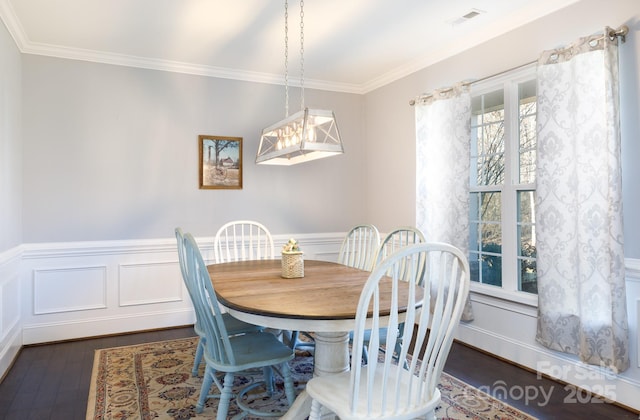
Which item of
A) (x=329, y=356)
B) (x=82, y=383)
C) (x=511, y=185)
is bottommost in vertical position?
(x=82, y=383)

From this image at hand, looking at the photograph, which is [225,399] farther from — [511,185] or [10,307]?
[511,185]

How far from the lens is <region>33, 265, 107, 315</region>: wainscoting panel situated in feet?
11.8

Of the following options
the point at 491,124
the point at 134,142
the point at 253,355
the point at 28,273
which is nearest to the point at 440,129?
the point at 491,124

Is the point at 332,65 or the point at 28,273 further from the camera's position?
the point at 332,65

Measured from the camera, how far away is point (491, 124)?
11.1 feet

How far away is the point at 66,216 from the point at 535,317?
383cm

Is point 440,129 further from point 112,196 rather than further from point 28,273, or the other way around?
point 28,273

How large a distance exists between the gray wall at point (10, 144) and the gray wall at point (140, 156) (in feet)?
0.47

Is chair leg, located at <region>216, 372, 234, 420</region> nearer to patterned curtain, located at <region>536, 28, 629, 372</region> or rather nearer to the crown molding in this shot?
patterned curtain, located at <region>536, 28, 629, 372</region>

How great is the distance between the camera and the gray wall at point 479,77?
2416 mm

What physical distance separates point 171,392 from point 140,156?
222 centimetres

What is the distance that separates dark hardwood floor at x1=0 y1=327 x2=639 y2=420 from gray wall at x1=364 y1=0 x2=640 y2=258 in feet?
3.09

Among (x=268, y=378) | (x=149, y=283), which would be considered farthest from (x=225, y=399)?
(x=149, y=283)

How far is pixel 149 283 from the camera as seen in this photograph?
398 cm
